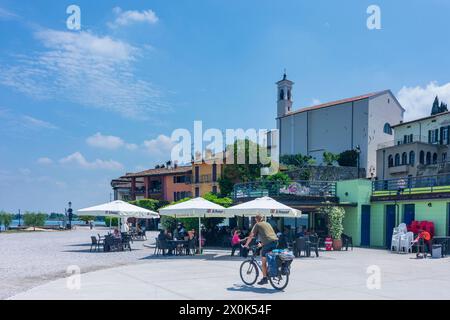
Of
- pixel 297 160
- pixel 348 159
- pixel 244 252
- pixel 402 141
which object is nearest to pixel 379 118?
pixel 402 141

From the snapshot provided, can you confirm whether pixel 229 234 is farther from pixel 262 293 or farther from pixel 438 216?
pixel 262 293

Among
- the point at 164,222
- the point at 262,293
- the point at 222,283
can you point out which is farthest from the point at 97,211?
the point at 262,293

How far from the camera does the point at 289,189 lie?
24.3 meters

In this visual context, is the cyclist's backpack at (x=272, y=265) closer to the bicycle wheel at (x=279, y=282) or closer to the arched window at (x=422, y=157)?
the bicycle wheel at (x=279, y=282)

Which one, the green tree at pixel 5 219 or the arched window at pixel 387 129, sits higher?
the arched window at pixel 387 129

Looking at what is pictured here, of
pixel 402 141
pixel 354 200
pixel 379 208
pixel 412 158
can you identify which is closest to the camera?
pixel 379 208

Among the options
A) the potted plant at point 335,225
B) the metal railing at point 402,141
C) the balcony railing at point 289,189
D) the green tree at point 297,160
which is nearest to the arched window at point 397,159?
the metal railing at point 402,141

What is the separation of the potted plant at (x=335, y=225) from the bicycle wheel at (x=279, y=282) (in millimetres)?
13044

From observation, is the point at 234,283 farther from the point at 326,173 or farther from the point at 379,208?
the point at 326,173

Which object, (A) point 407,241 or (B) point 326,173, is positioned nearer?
(A) point 407,241

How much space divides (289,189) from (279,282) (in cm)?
1435

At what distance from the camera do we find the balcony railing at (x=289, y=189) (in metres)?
24.4

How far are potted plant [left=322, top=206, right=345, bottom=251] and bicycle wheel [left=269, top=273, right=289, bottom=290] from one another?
1304 centimetres
